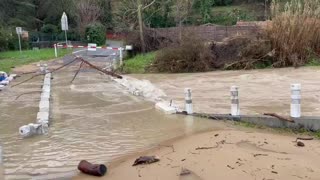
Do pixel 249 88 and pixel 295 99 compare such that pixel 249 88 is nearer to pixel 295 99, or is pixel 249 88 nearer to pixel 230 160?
pixel 295 99

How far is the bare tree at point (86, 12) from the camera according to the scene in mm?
51375

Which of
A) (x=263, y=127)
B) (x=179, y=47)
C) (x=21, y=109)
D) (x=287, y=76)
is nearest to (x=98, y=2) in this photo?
(x=179, y=47)

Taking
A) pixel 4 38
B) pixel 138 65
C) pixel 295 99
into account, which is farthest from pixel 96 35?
pixel 295 99

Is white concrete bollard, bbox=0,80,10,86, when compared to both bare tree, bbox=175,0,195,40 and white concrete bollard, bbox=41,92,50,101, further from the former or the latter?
bare tree, bbox=175,0,195,40

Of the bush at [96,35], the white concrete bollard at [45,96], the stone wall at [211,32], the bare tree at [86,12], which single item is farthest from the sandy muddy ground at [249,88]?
the bare tree at [86,12]

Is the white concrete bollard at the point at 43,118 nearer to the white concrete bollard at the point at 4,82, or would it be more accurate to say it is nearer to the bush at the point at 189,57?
the white concrete bollard at the point at 4,82

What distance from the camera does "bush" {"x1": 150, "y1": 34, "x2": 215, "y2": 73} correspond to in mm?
21953

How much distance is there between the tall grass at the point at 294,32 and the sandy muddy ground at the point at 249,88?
1.04m

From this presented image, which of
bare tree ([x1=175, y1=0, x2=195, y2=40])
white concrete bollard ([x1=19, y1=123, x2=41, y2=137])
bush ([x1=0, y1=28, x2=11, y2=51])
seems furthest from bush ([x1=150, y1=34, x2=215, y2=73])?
bush ([x1=0, y1=28, x2=11, y2=51])

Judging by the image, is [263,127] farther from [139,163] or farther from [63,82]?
[63,82]

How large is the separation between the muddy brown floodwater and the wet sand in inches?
25.4

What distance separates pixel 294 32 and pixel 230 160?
16.0 metres

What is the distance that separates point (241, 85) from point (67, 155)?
30.8ft

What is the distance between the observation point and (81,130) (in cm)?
976
